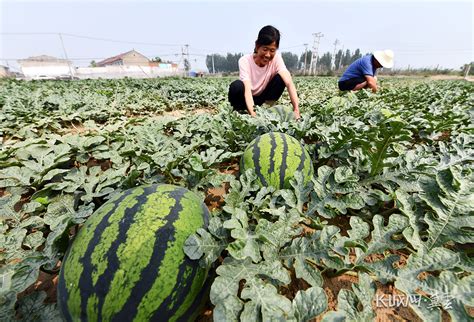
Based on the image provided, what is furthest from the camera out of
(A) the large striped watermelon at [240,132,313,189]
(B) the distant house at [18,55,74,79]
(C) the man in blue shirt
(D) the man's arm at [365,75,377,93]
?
(B) the distant house at [18,55,74,79]

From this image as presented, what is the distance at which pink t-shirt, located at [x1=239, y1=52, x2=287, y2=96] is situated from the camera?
14.6ft

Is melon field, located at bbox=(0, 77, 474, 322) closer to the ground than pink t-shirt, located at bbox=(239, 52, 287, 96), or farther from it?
closer to the ground

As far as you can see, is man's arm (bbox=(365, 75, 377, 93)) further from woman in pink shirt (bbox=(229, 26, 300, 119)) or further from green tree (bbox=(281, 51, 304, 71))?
green tree (bbox=(281, 51, 304, 71))

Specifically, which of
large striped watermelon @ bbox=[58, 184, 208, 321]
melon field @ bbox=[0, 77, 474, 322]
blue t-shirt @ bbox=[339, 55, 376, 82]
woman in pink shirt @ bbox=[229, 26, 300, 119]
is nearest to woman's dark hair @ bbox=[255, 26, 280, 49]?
woman in pink shirt @ bbox=[229, 26, 300, 119]

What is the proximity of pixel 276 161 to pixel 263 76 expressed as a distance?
3271 mm

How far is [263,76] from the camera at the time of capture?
4.67 m

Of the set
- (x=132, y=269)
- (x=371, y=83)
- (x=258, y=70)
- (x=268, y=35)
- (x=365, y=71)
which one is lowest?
(x=132, y=269)

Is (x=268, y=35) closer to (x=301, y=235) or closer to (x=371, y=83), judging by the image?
(x=301, y=235)

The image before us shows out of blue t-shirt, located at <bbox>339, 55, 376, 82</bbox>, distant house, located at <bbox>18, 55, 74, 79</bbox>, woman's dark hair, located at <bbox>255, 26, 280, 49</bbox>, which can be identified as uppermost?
woman's dark hair, located at <bbox>255, 26, 280, 49</bbox>

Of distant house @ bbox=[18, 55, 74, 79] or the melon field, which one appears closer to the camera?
the melon field

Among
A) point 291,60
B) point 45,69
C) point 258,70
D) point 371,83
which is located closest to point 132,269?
point 258,70

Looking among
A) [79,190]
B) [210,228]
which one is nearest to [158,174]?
[79,190]

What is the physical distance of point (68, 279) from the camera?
3.26 feet

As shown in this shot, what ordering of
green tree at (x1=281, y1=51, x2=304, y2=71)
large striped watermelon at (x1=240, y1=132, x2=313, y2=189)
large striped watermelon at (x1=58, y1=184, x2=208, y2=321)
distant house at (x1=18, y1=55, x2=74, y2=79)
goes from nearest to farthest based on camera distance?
large striped watermelon at (x1=58, y1=184, x2=208, y2=321) → large striped watermelon at (x1=240, y1=132, x2=313, y2=189) → distant house at (x1=18, y1=55, x2=74, y2=79) → green tree at (x1=281, y1=51, x2=304, y2=71)
